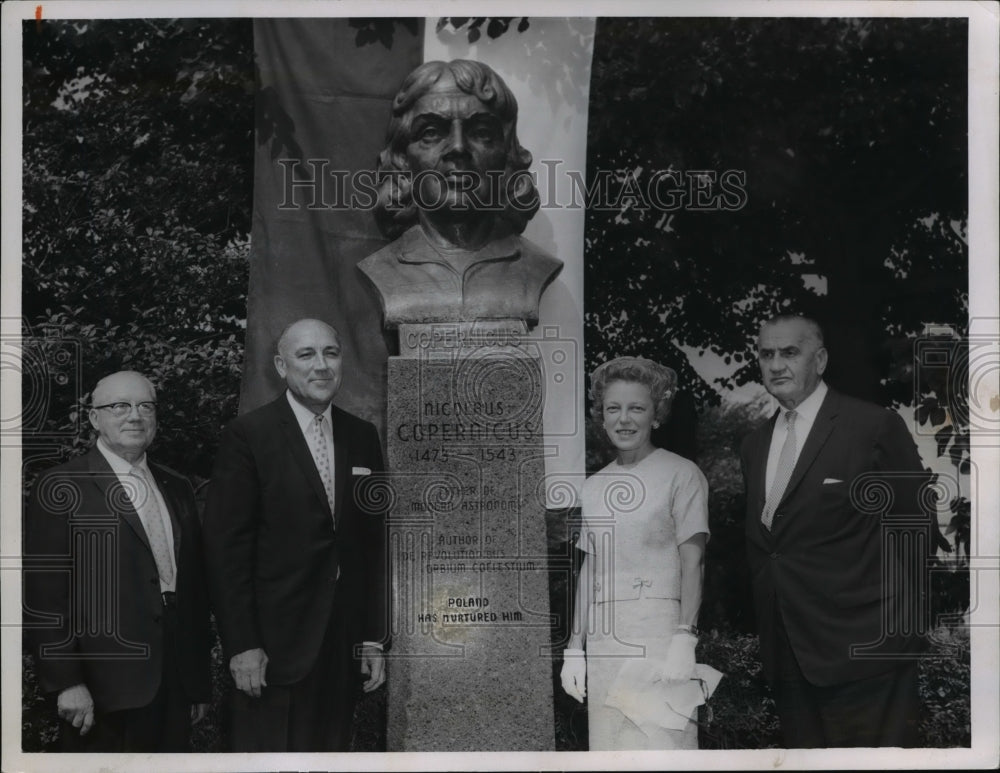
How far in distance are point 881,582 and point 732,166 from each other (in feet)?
6.76

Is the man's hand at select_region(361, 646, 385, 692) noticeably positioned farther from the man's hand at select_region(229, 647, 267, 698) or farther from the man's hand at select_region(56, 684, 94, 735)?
the man's hand at select_region(56, 684, 94, 735)

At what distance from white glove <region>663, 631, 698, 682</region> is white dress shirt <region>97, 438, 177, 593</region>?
2299 mm

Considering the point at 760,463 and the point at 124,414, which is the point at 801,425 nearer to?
the point at 760,463

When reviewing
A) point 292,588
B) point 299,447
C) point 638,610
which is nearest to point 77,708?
point 292,588

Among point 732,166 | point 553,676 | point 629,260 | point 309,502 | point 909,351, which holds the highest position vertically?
point 732,166

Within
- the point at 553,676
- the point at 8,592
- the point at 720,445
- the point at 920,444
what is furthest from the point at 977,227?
the point at 8,592

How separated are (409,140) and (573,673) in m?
2.59

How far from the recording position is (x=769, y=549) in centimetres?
634

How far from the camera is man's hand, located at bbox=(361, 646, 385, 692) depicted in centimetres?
628

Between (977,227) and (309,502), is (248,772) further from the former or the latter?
(977,227)

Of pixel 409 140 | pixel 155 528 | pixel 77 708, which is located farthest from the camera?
pixel 409 140

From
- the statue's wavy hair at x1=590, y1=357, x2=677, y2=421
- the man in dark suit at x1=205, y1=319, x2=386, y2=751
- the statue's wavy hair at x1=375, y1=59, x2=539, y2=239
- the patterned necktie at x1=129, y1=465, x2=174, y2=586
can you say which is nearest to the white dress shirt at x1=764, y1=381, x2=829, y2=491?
the statue's wavy hair at x1=590, y1=357, x2=677, y2=421

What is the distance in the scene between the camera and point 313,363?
6.37 meters

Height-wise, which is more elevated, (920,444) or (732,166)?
(732,166)
